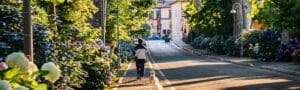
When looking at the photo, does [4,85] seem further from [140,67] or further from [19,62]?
[140,67]

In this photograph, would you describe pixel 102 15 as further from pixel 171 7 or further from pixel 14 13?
pixel 171 7

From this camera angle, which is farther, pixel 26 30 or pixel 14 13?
pixel 14 13

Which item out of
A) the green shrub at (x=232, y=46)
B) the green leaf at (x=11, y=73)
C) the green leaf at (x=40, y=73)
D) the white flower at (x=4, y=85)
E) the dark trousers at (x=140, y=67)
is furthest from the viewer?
the green shrub at (x=232, y=46)

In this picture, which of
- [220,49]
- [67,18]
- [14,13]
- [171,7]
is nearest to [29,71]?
[14,13]

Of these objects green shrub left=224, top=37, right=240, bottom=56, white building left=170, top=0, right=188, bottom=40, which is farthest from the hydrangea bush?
white building left=170, top=0, right=188, bottom=40

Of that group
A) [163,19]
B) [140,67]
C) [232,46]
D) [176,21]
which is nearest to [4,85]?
[140,67]

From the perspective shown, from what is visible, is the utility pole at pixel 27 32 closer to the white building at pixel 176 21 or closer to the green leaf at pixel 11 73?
the green leaf at pixel 11 73

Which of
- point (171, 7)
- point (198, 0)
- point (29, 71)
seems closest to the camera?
point (29, 71)

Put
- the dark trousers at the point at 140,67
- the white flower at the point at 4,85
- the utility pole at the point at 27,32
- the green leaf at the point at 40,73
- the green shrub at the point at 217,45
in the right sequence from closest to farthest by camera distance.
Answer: the white flower at the point at 4,85
the green leaf at the point at 40,73
the utility pole at the point at 27,32
the dark trousers at the point at 140,67
the green shrub at the point at 217,45

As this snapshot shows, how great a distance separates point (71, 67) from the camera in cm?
1283

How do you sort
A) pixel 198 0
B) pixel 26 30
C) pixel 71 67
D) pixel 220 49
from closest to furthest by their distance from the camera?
1. pixel 26 30
2. pixel 71 67
3. pixel 220 49
4. pixel 198 0

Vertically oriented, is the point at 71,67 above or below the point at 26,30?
below

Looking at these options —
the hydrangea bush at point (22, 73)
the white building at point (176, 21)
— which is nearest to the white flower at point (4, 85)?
the hydrangea bush at point (22, 73)

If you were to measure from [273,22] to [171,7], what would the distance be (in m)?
120
